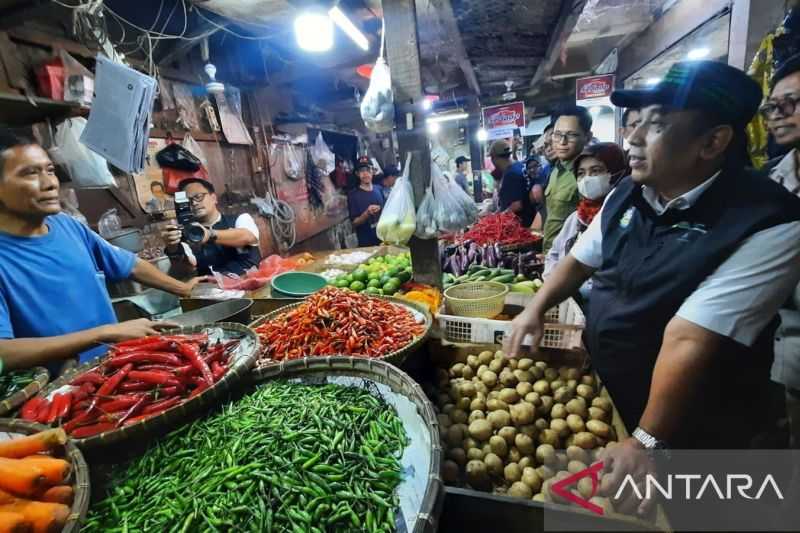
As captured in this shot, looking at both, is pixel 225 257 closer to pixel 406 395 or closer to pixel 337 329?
pixel 337 329

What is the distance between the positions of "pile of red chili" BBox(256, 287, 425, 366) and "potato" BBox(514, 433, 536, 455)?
2.43 ft

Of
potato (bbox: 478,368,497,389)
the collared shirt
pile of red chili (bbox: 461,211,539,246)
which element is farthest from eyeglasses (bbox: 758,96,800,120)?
pile of red chili (bbox: 461,211,539,246)

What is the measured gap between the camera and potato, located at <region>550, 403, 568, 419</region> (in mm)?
1877

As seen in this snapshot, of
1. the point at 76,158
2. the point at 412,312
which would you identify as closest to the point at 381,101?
the point at 412,312

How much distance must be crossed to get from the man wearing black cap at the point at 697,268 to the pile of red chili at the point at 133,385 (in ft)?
5.64

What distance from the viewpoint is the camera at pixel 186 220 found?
304 centimetres

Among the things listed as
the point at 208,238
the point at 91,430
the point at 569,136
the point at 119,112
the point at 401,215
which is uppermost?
the point at 119,112

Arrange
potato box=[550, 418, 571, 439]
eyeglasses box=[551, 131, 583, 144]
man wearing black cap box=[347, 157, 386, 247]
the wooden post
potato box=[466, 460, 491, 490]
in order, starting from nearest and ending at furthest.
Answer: potato box=[466, 460, 491, 490] < potato box=[550, 418, 571, 439] < the wooden post < eyeglasses box=[551, 131, 583, 144] < man wearing black cap box=[347, 157, 386, 247]

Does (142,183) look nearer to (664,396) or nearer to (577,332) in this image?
(577,332)

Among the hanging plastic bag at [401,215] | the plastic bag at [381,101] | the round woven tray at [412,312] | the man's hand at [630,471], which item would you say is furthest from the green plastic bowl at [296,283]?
the man's hand at [630,471]

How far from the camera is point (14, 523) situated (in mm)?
885

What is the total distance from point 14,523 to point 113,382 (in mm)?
688

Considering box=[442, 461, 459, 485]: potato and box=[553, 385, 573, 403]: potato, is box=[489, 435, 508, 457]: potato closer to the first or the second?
box=[442, 461, 459, 485]: potato

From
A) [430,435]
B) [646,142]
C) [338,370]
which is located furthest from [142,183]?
[646,142]
